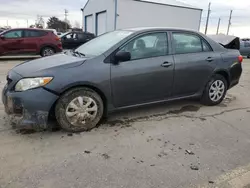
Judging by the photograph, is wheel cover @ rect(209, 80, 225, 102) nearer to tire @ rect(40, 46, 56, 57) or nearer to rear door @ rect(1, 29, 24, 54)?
tire @ rect(40, 46, 56, 57)

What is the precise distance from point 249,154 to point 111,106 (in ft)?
6.64

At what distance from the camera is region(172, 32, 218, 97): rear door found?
4.26 metres

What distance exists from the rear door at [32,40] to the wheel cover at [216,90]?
30.8 ft

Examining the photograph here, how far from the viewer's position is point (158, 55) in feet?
13.3

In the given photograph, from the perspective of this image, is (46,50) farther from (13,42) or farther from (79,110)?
(79,110)

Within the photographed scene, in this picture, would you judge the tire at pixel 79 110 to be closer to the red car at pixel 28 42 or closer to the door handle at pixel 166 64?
the door handle at pixel 166 64

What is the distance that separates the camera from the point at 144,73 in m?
3.86

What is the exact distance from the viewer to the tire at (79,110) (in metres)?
3.38

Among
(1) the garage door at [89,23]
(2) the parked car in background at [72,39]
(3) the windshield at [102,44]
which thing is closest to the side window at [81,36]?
(2) the parked car in background at [72,39]

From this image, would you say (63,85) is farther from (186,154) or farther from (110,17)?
(110,17)

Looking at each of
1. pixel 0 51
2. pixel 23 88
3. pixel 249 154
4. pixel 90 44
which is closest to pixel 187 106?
pixel 249 154

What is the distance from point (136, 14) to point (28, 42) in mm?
14902

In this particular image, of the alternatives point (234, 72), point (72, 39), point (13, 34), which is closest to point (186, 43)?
point (234, 72)

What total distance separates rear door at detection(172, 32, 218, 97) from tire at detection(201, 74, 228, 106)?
180 millimetres
